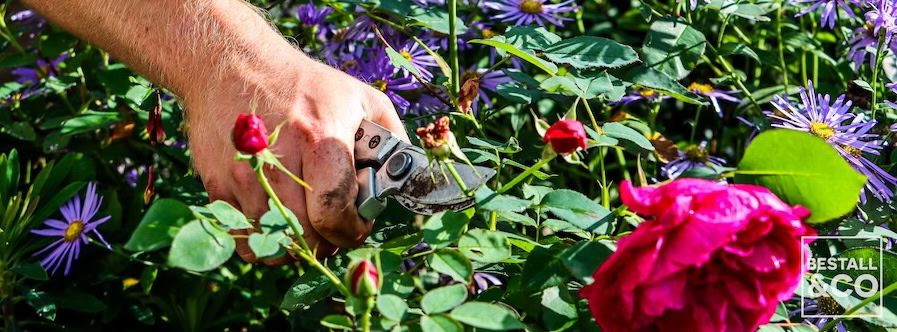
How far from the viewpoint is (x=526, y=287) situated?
2.88 ft

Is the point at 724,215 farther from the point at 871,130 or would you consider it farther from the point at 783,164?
the point at 871,130

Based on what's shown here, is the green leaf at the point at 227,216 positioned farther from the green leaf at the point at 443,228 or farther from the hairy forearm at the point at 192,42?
the hairy forearm at the point at 192,42

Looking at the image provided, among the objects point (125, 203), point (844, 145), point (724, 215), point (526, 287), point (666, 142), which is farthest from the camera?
point (125, 203)

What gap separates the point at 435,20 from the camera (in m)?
1.33

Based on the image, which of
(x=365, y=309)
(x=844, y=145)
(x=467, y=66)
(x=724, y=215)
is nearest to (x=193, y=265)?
(x=365, y=309)

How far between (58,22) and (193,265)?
0.83 meters

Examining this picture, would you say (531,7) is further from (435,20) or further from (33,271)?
(33,271)

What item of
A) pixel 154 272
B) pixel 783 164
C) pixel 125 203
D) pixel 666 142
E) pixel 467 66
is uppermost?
pixel 783 164

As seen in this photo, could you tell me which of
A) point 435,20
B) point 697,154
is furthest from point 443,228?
point 697,154

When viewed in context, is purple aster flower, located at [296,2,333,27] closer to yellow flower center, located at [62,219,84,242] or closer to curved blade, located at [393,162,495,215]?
yellow flower center, located at [62,219,84,242]

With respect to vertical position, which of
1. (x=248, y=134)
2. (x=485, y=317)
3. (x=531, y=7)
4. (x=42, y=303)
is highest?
(x=248, y=134)

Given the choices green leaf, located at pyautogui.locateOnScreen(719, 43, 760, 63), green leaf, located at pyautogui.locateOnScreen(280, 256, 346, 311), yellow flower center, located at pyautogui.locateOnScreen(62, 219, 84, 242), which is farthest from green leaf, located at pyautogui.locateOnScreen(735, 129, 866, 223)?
yellow flower center, located at pyautogui.locateOnScreen(62, 219, 84, 242)

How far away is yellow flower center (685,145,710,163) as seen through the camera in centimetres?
161

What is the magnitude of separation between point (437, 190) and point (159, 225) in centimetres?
33
